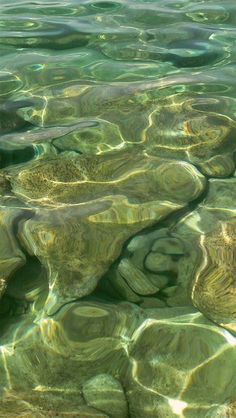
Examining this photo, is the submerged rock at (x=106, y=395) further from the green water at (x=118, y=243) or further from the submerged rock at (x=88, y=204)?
the submerged rock at (x=88, y=204)

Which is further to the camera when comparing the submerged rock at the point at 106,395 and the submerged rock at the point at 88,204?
the submerged rock at the point at 88,204

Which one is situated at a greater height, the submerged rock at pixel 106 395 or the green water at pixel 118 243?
the green water at pixel 118 243

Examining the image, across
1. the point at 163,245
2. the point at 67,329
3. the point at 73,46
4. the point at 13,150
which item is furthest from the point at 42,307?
the point at 73,46

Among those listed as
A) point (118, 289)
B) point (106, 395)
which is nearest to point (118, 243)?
point (118, 289)

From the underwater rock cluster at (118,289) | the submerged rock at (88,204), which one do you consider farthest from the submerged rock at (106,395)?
the submerged rock at (88,204)

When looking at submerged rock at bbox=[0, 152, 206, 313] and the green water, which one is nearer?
the green water

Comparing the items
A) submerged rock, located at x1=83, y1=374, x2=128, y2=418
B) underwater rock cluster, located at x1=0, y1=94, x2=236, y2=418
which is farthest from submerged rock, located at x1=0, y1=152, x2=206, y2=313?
submerged rock, located at x1=83, y1=374, x2=128, y2=418

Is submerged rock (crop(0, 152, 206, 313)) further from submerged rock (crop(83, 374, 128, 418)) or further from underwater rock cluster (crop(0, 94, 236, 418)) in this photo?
Result: submerged rock (crop(83, 374, 128, 418))

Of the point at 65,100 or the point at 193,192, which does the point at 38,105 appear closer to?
the point at 65,100

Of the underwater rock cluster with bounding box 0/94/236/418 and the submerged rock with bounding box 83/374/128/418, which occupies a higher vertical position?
the underwater rock cluster with bounding box 0/94/236/418
